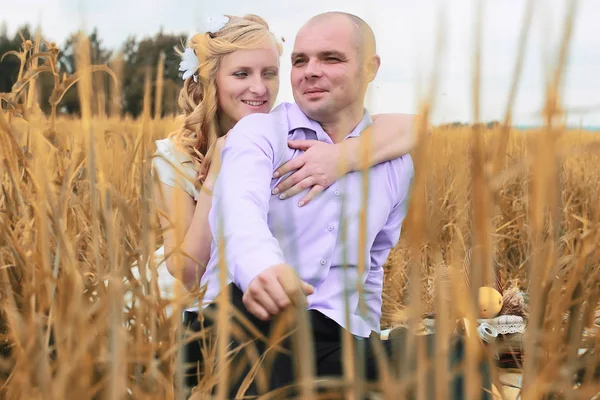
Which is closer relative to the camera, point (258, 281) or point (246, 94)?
point (258, 281)

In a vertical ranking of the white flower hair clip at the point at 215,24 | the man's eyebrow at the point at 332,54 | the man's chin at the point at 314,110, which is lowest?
the man's chin at the point at 314,110

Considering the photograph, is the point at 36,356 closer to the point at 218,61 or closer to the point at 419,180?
the point at 419,180

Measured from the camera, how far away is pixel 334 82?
1475mm

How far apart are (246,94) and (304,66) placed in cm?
54

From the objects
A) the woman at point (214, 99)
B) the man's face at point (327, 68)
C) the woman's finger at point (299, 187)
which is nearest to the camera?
the woman's finger at point (299, 187)

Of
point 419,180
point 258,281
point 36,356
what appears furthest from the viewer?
point 258,281

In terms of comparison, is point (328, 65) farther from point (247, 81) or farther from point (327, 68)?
point (247, 81)

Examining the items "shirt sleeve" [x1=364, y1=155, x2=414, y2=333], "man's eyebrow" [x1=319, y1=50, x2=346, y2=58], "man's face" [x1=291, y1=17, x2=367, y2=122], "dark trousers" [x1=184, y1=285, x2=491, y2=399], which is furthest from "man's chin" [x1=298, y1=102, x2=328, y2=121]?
"dark trousers" [x1=184, y1=285, x2=491, y2=399]

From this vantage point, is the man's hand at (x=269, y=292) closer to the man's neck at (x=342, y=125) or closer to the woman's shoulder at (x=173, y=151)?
the man's neck at (x=342, y=125)

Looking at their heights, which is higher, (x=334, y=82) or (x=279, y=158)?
(x=334, y=82)

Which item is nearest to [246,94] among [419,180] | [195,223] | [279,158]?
[195,223]

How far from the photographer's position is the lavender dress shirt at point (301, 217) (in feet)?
3.47

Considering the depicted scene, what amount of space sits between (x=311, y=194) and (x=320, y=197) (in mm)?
41

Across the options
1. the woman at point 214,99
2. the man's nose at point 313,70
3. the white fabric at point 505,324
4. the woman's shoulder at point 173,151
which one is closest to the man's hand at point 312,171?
the man's nose at point 313,70
